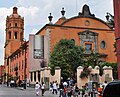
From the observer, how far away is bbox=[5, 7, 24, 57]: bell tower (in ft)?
297

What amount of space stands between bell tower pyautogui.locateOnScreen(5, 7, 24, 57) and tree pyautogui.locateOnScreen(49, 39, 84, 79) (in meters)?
43.9

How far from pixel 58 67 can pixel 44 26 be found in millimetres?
15357

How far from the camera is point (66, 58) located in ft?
152

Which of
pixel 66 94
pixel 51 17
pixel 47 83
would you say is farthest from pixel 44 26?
pixel 66 94

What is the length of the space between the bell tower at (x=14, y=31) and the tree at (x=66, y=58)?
1730 inches

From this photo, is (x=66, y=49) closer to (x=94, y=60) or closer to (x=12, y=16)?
(x=94, y=60)

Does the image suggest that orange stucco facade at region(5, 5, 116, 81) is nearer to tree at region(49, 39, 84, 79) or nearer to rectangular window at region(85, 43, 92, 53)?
rectangular window at region(85, 43, 92, 53)

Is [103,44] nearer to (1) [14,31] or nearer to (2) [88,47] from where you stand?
(2) [88,47]

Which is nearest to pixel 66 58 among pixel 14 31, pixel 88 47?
pixel 88 47

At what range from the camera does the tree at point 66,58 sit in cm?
4534

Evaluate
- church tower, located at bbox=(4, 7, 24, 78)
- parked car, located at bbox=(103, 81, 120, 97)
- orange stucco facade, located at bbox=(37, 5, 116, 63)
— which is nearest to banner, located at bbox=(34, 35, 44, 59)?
orange stucco facade, located at bbox=(37, 5, 116, 63)

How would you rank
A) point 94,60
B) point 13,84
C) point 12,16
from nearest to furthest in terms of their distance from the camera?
point 94,60, point 13,84, point 12,16

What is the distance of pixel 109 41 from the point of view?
59031 mm

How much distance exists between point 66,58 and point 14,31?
49.1 meters
